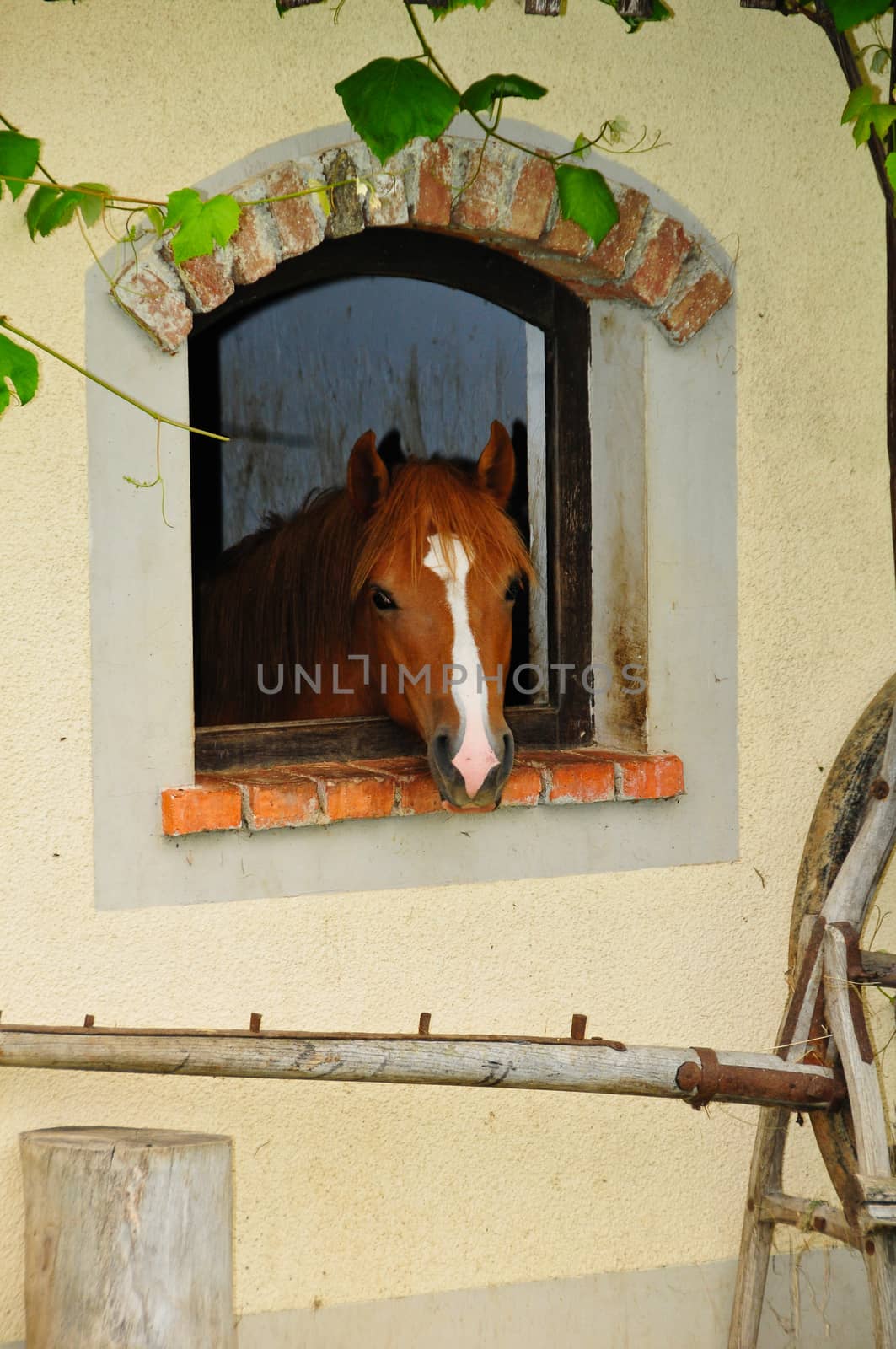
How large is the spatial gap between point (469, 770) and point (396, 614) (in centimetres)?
42

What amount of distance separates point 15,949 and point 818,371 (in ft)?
7.67

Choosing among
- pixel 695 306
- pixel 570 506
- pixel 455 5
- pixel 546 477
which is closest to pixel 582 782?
pixel 570 506

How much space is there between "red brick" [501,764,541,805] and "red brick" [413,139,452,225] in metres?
1.24

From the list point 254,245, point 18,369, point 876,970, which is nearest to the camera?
point 18,369

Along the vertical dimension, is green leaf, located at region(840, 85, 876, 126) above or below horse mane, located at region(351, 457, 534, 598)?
above

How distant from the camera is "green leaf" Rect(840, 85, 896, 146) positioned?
8.05 ft

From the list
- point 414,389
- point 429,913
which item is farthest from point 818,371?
point 429,913

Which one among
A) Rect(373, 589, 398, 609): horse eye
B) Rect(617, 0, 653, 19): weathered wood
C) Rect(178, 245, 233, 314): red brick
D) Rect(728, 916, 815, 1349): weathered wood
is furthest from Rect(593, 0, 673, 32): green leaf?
Rect(728, 916, 815, 1349): weathered wood

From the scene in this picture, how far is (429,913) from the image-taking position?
3326 mm

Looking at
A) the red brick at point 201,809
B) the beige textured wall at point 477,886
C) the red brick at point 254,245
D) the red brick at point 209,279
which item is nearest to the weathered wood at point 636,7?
the beige textured wall at point 477,886

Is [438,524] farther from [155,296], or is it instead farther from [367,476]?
[155,296]

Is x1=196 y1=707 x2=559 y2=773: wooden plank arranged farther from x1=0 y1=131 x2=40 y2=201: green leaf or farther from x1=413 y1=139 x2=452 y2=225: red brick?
x1=0 y1=131 x2=40 y2=201: green leaf

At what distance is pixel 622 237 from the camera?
3336 mm

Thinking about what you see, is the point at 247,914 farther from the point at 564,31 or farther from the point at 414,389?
the point at 564,31
